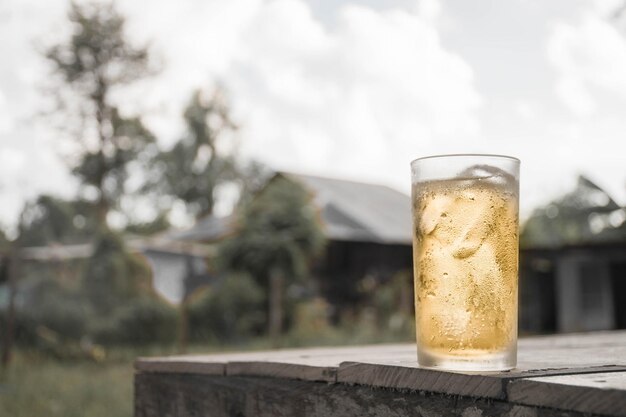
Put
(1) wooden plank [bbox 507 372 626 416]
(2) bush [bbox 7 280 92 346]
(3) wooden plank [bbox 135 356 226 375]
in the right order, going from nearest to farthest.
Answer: (1) wooden plank [bbox 507 372 626 416]
(3) wooden plank [bbox 135 356 226 375]
(2) bush [bbox 7 280 92 346]

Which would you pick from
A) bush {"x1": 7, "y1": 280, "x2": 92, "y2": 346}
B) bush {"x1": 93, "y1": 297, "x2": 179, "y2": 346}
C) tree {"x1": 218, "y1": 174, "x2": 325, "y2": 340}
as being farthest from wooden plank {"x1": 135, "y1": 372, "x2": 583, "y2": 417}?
tree {"x1": 218, "y1": 174, "x2": 325, "y2": 340}

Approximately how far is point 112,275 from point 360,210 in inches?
475

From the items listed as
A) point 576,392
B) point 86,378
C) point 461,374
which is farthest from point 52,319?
point 576,392

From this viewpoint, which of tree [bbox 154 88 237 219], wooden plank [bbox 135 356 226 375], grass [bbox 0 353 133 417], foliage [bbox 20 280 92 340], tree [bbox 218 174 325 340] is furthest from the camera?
tree [bbox 154 88 237 219]

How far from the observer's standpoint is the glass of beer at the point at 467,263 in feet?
4.02

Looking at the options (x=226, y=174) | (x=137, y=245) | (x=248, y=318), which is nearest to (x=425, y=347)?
(x=248, y=318)

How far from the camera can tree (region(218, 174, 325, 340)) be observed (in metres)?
13.3

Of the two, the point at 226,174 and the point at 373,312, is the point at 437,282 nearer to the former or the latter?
the point at 373,312

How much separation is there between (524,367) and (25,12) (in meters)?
24.1

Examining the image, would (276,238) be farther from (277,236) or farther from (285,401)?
(285,401)

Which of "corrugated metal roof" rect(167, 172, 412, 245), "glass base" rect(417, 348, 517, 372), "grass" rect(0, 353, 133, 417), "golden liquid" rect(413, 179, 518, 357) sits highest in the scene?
"corrugated metal roof" rect(167, 172, 412, 245)

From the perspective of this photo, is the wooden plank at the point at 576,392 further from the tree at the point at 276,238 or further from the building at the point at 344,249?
the building at the point at 344,249

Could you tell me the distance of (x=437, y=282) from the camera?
1.27 m

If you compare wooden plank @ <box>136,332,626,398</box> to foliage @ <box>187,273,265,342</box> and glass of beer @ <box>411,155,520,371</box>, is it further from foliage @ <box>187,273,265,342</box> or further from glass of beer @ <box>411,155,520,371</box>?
foliage @ <box>187,273,265,342</box>
